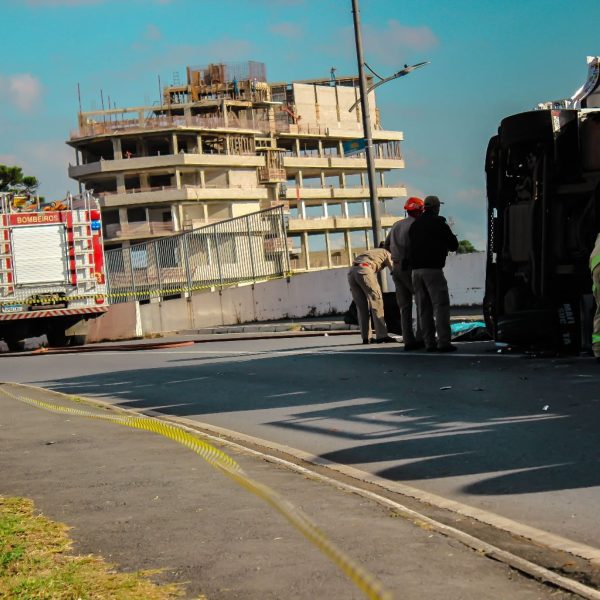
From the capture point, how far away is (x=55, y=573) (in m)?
4.96

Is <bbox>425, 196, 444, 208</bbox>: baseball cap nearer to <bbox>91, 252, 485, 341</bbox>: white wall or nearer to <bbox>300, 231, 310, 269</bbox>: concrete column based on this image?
<bbox>91, 252, 485, 341</bbox>: white wall

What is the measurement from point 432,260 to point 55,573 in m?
10.6

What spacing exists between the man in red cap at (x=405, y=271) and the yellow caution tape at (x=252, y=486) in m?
5.26

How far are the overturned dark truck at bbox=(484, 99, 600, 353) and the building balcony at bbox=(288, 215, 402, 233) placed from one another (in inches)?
4495

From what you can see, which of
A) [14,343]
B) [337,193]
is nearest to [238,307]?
[14,343]

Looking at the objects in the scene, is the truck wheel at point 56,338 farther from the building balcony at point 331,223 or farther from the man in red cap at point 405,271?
the building balcony at point 331,223

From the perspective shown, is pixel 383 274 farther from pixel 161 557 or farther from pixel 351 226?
pixel 351 226

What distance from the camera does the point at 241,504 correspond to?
629cm

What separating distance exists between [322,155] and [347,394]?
434ft

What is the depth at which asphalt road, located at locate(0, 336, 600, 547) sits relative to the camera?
6824 mm

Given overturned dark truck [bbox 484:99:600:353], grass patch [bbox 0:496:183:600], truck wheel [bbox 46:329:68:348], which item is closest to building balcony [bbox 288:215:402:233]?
truck wheel [bbox 46:329:68:348]

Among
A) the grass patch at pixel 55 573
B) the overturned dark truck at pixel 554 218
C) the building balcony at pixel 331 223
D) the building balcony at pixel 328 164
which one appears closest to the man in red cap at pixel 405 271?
Result: the overturned dark truck at pixel 554 218

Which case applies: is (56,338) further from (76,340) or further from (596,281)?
(596,281)

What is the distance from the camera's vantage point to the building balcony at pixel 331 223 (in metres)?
132
